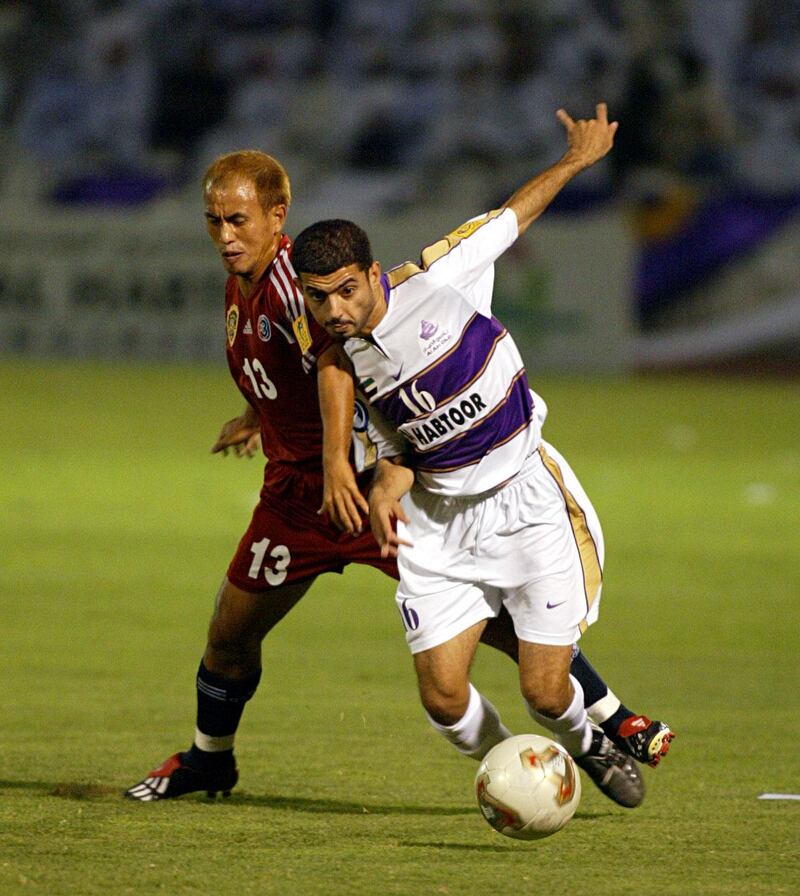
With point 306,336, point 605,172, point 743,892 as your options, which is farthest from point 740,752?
point 605,172

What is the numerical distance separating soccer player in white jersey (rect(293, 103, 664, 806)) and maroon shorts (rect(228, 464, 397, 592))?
306 millimetres

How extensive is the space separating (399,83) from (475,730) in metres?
24.6

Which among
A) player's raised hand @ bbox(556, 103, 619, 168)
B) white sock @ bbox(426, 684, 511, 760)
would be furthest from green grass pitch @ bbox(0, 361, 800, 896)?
player's raised hand @ bbox(556, 103, 619, 168)

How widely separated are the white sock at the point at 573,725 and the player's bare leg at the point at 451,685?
0.58ft

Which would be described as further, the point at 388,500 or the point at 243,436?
the point at 243,436

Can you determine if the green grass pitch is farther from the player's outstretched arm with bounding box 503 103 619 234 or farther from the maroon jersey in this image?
the player's outstretched arm with bounding box 503 103 619 234

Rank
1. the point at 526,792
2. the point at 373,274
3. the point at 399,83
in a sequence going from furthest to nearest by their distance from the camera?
the point at 399,83
the point at 373,274
the point at 526,792

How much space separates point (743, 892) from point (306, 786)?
1712 mm

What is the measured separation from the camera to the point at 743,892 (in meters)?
4.16

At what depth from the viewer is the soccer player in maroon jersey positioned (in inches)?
201

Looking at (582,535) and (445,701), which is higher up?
(582,535)

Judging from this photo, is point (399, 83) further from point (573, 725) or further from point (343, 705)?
point (573, 725)

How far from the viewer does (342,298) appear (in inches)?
182

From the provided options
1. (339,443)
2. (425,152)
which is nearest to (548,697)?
(339,443)
